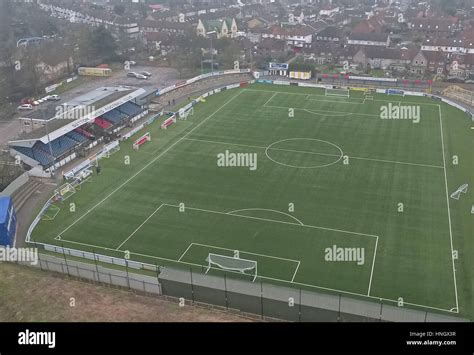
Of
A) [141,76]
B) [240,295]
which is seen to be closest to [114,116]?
[141,76]

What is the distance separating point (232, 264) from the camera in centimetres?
3453

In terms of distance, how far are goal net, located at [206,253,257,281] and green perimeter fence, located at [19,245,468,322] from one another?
5.05 ft

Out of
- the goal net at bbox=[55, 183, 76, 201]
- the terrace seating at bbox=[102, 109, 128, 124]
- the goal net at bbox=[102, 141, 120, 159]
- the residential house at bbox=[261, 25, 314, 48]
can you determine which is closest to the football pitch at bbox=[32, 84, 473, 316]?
the goal net at bbox=[102, 141, 120, 159]

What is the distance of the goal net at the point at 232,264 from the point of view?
34125mm

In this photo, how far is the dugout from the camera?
36500mm

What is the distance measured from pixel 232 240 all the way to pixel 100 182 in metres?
18.2

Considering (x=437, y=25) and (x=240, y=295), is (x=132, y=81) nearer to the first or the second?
(x=240, y=295)

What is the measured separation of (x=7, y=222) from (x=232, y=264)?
1877cm

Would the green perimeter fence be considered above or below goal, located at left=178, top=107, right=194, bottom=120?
below

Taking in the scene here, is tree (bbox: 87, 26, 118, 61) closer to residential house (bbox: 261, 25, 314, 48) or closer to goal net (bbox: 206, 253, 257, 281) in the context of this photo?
residential house (bbox: 261, 25, 314, 48)

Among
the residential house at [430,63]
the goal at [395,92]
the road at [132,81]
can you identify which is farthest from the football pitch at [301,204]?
the residential house at [430,63]

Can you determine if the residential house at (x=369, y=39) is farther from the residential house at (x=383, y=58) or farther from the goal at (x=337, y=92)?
the goal at (x=337, y=92)

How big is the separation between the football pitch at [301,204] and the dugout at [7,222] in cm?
197
